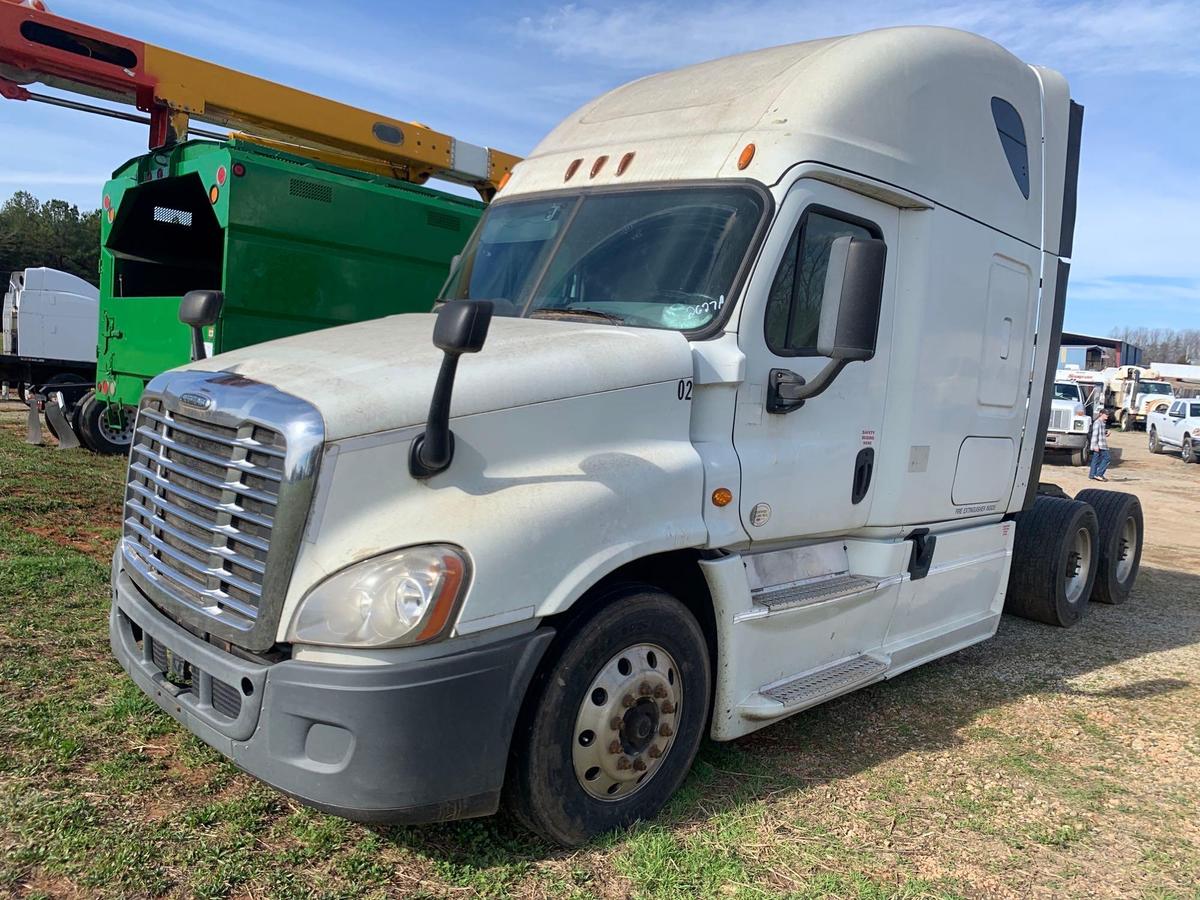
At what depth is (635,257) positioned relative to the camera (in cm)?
386

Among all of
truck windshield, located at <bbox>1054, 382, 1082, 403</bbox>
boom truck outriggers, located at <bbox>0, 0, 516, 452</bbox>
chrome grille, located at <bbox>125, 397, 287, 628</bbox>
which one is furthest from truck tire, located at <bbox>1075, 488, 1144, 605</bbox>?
truck windshield, located at <bbox>1054, 382, 1082, 403</bbox>

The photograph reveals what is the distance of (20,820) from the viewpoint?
10.2ft

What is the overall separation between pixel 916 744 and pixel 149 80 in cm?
769

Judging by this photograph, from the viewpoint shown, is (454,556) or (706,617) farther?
(706,617)

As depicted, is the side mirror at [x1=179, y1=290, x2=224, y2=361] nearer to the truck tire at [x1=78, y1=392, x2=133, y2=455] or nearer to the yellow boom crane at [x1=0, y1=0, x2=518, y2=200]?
the yellow boom crane at [x1=0, y1=0, x2=518, y2=200]

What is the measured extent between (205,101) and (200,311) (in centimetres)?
503

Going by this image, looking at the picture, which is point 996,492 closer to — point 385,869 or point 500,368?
point 500,368

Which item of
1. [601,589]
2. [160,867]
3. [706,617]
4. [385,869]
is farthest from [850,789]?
[160,867]

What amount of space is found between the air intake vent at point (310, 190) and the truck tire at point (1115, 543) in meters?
6.61

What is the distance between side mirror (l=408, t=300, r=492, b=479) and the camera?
272 cm

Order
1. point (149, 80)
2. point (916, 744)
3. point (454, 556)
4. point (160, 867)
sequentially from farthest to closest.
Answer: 1. point (149, 80)
2. point (916, 744)
3. point (160, 867)
4. point (454, 556)

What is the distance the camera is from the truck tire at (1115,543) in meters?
7.58

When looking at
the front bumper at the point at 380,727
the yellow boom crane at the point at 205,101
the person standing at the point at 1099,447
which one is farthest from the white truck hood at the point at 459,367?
the person standing at the point at 1099,447

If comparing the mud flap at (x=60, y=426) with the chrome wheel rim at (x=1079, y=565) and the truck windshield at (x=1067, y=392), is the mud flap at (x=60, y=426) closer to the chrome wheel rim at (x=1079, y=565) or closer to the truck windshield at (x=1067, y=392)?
the chrome wheel rim at (x=1079, y=565)
